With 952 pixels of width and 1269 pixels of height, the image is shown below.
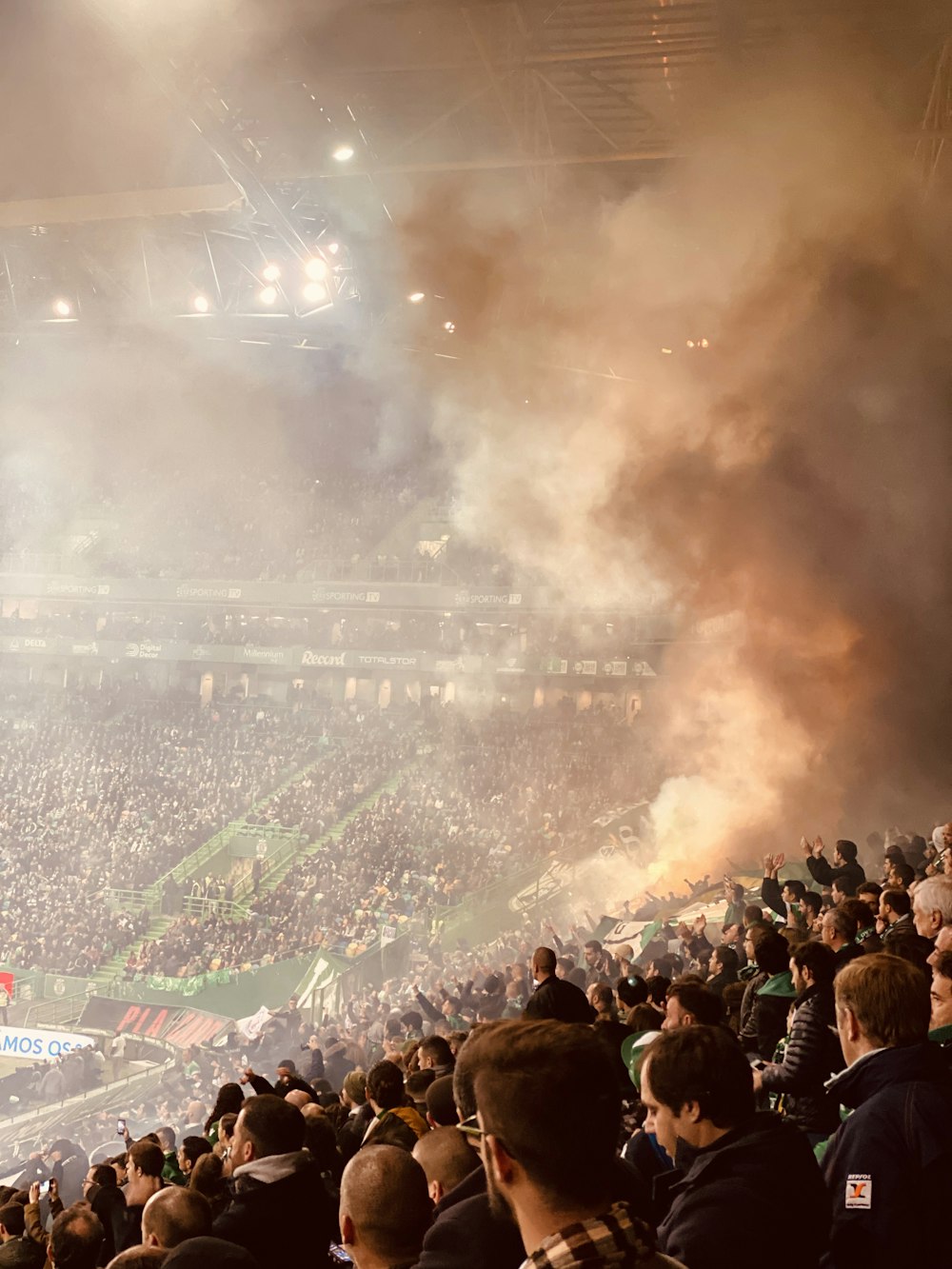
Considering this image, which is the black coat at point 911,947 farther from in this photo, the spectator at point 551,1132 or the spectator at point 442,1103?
the spectator at point 551,1132

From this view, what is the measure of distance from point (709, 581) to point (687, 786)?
3570 mm

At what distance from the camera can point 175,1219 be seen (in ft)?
8.90

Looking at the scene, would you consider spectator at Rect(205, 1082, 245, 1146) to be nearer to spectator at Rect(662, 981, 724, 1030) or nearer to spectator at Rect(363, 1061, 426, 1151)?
spectator at Rect(363, 1061, 426, 1151)

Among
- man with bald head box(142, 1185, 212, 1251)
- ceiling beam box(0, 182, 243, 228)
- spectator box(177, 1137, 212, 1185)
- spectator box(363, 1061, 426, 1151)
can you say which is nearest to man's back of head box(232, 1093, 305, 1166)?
man with bald head box(142, 1185, 212, 1251)

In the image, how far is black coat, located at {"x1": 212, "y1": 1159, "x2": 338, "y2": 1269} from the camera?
2641 millimetres

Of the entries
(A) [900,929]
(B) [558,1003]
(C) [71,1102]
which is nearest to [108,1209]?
(B) [558,1003]

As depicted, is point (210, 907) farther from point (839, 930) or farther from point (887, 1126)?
point (887, 1126)

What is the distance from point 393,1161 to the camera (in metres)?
1.99

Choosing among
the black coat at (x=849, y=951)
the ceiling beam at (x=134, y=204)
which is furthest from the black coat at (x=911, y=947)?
the ceiling beam at (x=134, y=204)

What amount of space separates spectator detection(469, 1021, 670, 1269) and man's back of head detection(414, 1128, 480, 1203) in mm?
1154

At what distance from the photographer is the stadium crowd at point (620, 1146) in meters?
1.32

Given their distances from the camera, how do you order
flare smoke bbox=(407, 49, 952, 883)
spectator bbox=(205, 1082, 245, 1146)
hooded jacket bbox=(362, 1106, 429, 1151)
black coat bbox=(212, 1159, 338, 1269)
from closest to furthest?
1. black coat bbox=(212, 1159, 338, 1269)
2. hooded jacket bbox=(362, 1106, 429, 1151)
3. spectator bbox=(205, 1082, 245, 1146)
4. flare smoke bbox=(407, 49, 952, 883)

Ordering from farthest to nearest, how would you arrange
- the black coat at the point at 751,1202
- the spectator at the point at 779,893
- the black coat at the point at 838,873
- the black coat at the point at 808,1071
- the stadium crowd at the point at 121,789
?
the stadium crowd at the point at 121,789 → the spectator at the point at 779,893 → the black coat at the point at 838,873 → the black coat at the point at 808,1071 → the black coat at the point at 751,1202

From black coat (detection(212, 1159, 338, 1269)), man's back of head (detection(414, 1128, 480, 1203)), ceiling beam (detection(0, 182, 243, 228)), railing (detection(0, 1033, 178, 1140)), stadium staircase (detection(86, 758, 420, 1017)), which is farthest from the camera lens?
stadium staircase (detection(86, 758, 420, 1017))
